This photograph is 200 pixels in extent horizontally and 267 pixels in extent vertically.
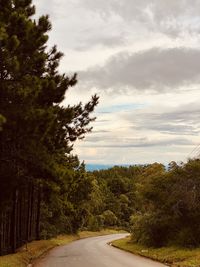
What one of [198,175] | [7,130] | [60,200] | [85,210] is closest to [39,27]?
[7,130]

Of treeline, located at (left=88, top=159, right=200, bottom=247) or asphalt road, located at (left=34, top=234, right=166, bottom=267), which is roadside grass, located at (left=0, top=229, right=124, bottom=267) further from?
treeline, located at (left=88, top=159, right=200, bottom=247)

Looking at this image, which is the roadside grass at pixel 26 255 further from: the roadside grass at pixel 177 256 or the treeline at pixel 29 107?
the roadside grass at pixel 177 256

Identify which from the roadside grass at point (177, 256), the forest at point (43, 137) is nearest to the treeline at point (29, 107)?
the forest at point (43, 137)

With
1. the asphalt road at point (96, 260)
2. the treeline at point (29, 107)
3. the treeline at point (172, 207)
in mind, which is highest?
the treeline at point (29, 107)

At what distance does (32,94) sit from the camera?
21.9 m

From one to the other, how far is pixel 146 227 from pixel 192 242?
654 cm

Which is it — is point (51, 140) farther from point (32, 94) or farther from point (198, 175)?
point (198, 175)

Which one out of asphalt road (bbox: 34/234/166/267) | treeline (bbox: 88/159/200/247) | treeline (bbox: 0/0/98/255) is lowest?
asphalt road (bbox: 34/234/166/267)

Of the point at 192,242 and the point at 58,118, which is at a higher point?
the point at 58,118

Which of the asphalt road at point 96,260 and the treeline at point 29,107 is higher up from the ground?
the treeline at point 29,107

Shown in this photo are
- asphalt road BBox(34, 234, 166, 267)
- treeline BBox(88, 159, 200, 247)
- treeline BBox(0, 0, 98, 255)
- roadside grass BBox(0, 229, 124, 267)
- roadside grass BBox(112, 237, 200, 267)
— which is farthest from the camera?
treeline BBox(88, 159, 200, 247)

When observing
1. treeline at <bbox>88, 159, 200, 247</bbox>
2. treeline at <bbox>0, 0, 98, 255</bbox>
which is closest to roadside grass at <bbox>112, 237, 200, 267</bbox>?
treeline at <bbox>88, 159, 200, 247</bbox>

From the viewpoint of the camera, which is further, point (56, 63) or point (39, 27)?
point (56, 63)

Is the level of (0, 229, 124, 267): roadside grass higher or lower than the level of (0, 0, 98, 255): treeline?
lower
